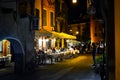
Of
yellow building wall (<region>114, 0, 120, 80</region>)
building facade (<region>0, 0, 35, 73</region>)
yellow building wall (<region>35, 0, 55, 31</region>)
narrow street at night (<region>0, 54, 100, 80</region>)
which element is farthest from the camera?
yellow building wall (<region>35, 0, 55, 31</region>)

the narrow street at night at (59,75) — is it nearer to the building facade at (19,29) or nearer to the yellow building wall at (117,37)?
the building facade at (19,29)

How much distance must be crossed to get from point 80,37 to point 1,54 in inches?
1868

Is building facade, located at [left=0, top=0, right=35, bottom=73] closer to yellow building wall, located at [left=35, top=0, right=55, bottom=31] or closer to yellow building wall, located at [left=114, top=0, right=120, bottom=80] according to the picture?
yellow building wall, located at [left=35, top=0, right=55, bottom=31]

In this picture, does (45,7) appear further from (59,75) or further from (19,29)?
(59,75)

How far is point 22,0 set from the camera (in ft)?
74.2

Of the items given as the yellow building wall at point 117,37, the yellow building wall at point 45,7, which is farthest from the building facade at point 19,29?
the yellow building wall at point 117,37

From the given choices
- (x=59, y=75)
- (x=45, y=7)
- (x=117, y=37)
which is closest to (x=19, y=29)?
(x=59, y=75)

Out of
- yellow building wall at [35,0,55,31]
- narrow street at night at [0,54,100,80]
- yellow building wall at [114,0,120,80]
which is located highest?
yellow building wall at [35,0,55,31]

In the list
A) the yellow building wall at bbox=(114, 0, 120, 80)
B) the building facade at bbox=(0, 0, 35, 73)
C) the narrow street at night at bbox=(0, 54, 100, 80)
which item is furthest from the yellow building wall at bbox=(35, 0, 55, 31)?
the yellow building wall at bbox=(114, 0, 120, 80)

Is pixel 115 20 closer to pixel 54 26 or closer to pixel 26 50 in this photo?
pixel 26 50

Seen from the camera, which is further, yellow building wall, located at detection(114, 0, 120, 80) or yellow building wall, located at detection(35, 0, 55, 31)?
yellow building wall, located at detection(35, 0, 55, 31)

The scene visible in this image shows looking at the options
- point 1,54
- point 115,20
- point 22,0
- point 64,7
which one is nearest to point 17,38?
point 22,0

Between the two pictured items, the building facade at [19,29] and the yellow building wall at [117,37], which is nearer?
the yellow building wall at [117,37]

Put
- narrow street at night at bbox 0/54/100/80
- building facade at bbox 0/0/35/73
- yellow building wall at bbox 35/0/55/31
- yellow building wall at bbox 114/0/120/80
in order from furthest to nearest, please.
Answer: yellow building wall at bbox 35/0/55/31
building facade at bbox 0/0/35/73
narrow street at night at bbox 0/54/100/80
yellow building wall at bbox 114/0/120/80
